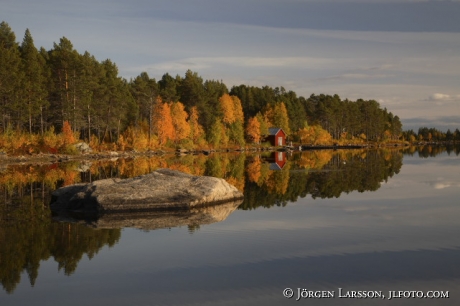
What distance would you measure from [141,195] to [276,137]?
308ft

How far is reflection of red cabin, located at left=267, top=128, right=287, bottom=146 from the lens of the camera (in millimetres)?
111875

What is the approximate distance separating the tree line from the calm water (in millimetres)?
42347

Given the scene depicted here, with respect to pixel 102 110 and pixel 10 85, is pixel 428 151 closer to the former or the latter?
pixel 102 110

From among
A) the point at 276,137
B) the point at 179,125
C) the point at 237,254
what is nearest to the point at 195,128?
the point at 179,125

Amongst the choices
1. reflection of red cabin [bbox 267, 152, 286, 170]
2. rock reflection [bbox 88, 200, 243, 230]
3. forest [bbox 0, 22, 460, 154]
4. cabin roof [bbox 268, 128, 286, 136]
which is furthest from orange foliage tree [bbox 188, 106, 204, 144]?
rock reflection [bbox 88, 200, 243, 230]

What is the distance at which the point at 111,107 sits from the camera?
253ft

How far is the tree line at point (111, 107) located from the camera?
201 ft

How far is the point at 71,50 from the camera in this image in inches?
2778

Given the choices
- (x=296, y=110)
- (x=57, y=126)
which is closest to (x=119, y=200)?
(x=57, y=126)

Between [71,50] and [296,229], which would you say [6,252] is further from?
[71,50]

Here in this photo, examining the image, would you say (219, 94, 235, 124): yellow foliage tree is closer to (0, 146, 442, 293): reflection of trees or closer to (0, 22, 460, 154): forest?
(0, 22, 460, 154): forest

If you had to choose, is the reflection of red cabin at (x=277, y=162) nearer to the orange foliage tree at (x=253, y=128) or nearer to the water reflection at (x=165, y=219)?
the water reflection at (x=165, y=219)

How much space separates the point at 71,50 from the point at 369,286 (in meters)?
67.8

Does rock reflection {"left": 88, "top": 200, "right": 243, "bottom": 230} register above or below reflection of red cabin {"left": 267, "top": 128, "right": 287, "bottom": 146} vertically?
below
